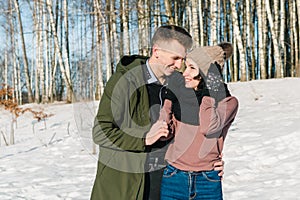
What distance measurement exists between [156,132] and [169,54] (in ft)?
1.17

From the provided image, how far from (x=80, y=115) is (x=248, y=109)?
314 inches

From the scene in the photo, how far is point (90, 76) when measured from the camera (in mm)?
3695

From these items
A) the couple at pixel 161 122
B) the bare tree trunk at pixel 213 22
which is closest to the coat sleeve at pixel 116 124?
the couple at pixel 161 122

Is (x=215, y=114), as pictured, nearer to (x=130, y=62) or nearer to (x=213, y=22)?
(x=130, y=62)

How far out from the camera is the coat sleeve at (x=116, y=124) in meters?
1.77

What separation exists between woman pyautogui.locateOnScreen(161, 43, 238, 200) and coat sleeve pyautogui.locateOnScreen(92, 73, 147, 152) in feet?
0.76

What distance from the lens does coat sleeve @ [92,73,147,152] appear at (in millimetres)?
1771

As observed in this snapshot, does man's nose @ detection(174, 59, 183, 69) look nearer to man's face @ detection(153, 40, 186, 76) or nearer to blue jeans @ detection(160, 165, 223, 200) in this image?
man's face @ detection(153, 40, 186, 76)

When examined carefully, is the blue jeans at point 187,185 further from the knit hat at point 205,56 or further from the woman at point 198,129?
the knit hat at point 205,56

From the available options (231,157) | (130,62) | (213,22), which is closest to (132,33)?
(130,62)

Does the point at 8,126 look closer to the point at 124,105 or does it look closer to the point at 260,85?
the point at 260,85

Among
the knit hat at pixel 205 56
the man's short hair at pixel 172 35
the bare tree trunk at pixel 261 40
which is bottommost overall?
the knit hat at pixel 205 56

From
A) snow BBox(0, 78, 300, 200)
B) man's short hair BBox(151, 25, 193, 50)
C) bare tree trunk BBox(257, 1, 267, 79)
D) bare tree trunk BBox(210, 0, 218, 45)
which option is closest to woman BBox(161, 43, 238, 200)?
man's short hair BBox(151, 25, 193, 50)

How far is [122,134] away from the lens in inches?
69.7
